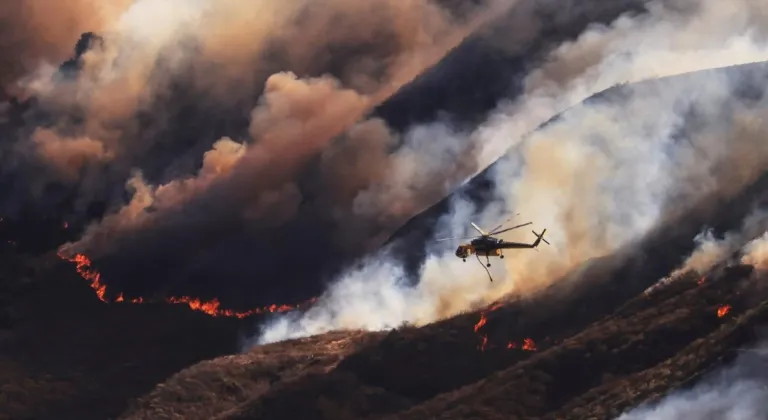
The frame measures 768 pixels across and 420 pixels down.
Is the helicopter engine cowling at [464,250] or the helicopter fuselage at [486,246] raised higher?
the helicopter engine cowling at [464,250]

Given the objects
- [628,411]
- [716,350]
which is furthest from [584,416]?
[716,350]

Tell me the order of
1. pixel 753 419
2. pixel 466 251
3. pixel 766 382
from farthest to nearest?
pixel 766 382 < pixel 753 419 < pixel 466 251

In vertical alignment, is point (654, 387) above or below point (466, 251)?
below

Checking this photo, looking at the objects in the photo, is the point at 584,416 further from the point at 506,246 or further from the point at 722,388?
the point at 506,246

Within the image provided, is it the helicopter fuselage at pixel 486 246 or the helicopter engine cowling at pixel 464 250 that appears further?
the helicopter engine cowling at pixel 464 250

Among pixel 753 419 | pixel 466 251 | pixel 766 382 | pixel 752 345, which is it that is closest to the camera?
pixel 466 251

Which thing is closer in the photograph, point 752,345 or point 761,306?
point 752,345

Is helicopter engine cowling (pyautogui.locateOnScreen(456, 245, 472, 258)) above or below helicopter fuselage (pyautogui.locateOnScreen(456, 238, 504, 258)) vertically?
above

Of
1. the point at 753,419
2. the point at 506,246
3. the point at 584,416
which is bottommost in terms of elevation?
the point at 753,419

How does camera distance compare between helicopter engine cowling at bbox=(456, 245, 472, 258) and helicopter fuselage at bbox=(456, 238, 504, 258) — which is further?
helicopter engine cowling at bbox=(456, 245, 472, 258)

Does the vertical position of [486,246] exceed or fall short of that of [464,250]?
it falls short

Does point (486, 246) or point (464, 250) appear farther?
point (464, 250)
